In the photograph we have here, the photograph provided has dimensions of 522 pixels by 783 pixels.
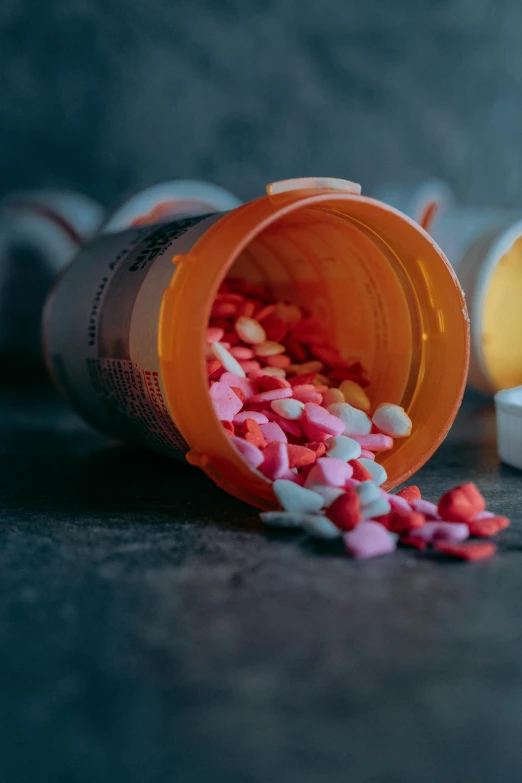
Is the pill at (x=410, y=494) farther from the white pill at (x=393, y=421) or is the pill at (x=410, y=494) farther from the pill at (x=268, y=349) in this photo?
the pill at (x=268, y=349)

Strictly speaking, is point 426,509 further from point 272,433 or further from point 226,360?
point 226,360

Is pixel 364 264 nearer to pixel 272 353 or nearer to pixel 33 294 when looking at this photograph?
pixel 272 353

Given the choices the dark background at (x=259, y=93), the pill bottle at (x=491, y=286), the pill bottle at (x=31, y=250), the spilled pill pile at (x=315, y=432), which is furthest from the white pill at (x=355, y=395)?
the dark background at (x=259, y=93)

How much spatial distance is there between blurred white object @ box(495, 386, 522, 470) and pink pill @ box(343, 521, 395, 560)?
13.9 inches

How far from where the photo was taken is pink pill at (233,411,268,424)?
862 millimetres

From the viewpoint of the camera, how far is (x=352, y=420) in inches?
36.3

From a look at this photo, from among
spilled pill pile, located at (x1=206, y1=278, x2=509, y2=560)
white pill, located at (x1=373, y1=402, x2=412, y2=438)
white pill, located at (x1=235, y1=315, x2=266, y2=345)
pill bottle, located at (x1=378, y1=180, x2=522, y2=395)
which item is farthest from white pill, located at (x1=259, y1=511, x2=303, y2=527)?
pill bottle, located at (x1=378, y1=180, x2=522, y2=395)

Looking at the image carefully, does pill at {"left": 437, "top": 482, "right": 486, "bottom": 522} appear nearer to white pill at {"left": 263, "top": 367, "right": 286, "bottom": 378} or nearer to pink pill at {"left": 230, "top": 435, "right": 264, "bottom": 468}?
pink pill at {"left": 230, "top": 435, "right": 264, "bottom": 468}

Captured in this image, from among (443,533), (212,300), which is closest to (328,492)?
(443,533)

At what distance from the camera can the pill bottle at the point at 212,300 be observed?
80cm

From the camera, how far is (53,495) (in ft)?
3.03

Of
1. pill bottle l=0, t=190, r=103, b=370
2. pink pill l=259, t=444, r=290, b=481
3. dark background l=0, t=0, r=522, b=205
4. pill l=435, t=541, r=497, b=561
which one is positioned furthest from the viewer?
dark background l=0, t=0, r=522, b=205

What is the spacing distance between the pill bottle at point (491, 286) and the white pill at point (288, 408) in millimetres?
538

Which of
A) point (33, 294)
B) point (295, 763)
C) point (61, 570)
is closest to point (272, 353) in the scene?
point (61, 570)
